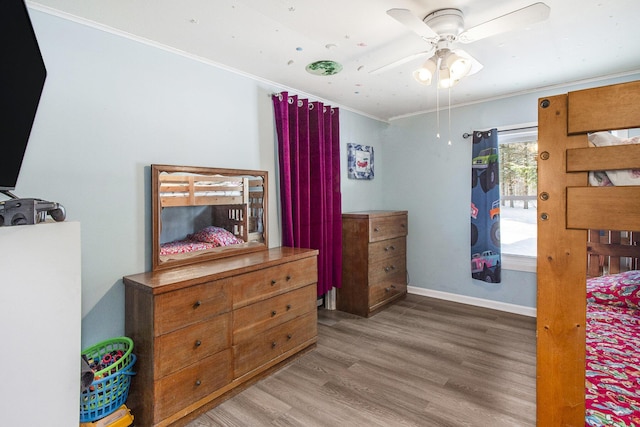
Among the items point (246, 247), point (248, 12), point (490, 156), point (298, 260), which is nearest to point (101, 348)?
point (246, 247)

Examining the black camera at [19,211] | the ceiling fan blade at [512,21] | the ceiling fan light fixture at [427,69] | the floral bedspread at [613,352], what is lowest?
the floral bedspread at [613,352]

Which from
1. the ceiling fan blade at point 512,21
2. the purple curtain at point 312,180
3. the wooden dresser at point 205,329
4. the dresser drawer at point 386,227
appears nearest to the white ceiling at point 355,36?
the ceiling fan blade at point 512,21

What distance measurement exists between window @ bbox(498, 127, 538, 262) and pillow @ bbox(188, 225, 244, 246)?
2804 mm

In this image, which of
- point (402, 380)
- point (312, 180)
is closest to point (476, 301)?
point (402, 380)

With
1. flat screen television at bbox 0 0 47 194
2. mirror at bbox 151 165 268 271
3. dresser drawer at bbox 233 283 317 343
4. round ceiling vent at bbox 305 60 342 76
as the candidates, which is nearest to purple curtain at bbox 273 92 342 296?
mirror at bbox 151 165 268 271

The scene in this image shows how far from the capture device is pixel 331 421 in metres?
1.75

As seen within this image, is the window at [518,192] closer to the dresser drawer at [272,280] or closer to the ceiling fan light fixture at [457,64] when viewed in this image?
the ceiling fan light fixture at [457,64]

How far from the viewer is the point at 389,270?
11.8 feet

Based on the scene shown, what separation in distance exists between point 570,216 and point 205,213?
2.12 meters

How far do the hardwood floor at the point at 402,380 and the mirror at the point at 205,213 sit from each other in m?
0.97

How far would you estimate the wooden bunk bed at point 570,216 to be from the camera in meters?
0.97

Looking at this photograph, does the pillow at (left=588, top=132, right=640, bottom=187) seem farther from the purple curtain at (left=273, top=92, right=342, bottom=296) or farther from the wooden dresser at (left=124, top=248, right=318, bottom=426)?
the purple curtain at (left=273, top=92, right=342, bottom=296)

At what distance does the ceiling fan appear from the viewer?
1.48 meters

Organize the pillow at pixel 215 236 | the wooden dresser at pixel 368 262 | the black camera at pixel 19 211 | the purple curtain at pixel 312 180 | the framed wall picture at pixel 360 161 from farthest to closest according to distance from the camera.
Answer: the framed wall picture at pixel 360 161, the wooden dresser at pixel 368 262, the purple curtain at pixel 312 180, the pillow at pixel 215 236, the black camera at pixel 19 211
